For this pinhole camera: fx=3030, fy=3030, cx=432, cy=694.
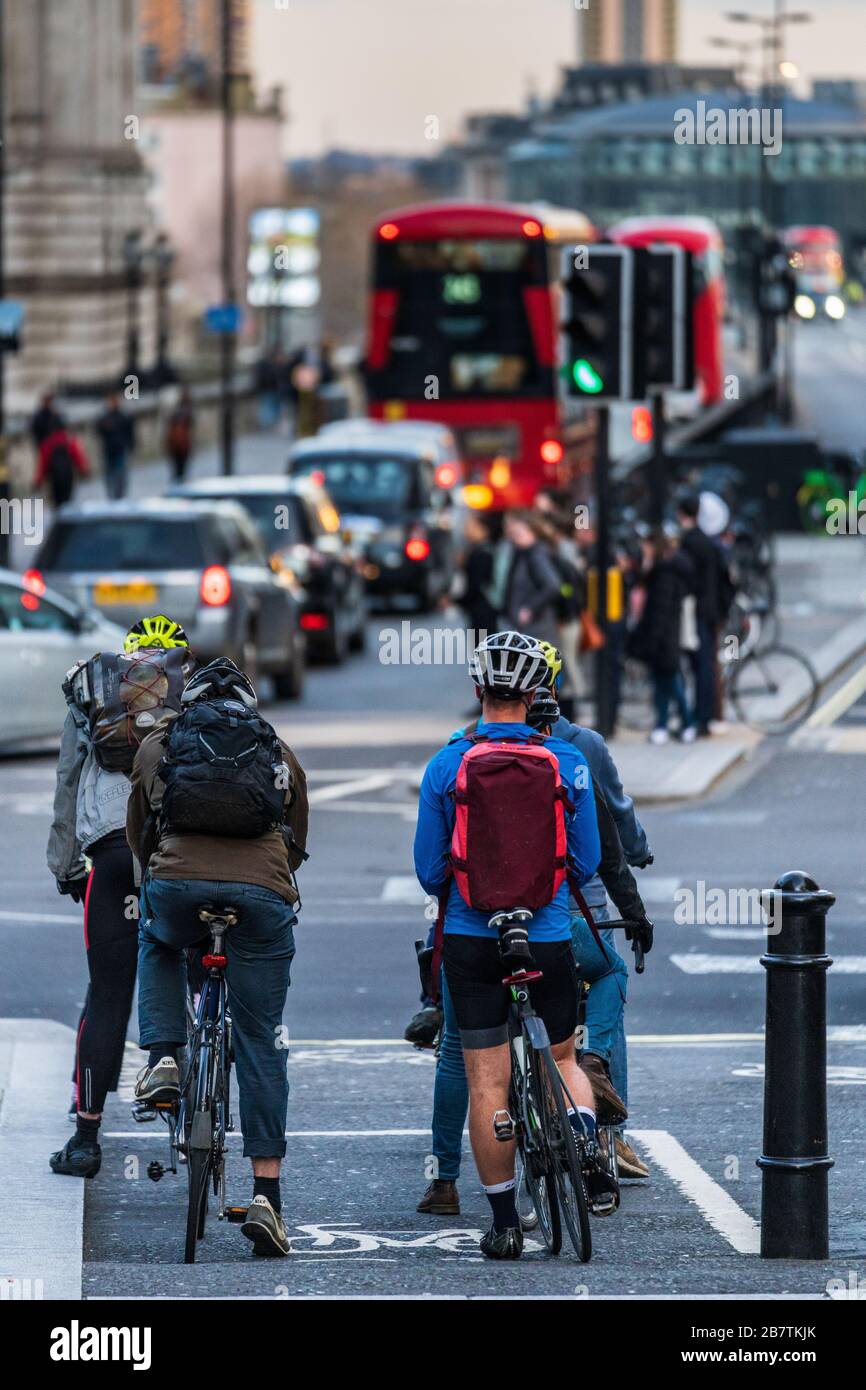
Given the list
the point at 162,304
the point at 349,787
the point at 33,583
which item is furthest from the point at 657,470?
the point at 162,304

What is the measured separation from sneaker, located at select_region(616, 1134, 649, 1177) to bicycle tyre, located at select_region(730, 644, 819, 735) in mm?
12865

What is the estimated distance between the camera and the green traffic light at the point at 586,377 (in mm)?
17984

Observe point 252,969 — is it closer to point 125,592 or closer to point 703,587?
point 703,587

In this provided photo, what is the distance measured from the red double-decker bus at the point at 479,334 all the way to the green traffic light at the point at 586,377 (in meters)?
20.0

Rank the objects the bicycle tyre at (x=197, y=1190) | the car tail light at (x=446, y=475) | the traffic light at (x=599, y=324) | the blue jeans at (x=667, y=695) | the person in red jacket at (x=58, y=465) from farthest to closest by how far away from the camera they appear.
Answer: the person in red jacket at (x=58, y=465)
the car tail light at (x=446, y=475)
the blue jeans at (x=667, y=695)
the traffic light at (x=599, y=324)
the bicycle tyre at (x=197, y=1190)

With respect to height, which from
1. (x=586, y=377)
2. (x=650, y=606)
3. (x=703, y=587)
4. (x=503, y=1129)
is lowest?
(x=503, y=1129)

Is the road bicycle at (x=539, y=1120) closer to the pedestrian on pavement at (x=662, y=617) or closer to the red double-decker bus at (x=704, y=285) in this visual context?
the pedestrian on pavement at (x=662, y=617)

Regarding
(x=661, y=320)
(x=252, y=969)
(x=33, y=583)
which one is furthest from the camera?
(x=33, y=583)

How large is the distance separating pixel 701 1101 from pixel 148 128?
167 m

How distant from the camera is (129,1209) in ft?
28.1

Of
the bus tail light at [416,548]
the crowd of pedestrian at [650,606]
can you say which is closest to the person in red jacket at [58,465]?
the bus tail light at [416,548]

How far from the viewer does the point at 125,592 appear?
74.5ft

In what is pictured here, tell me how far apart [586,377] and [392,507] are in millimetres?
15748
